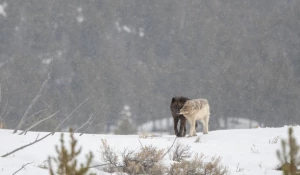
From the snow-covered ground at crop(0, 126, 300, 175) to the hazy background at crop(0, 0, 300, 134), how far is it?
101 ft

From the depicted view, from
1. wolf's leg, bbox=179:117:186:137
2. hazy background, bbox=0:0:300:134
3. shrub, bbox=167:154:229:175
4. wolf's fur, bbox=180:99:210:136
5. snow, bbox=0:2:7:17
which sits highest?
snow, bbox=0:2:7:17

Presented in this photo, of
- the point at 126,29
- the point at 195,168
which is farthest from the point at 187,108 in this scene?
the point at 126,29

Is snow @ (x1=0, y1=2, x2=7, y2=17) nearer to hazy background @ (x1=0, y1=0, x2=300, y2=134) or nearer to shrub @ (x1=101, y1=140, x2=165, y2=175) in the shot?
hazy background @ (x1=0, y1=0, x2=300, y2=134)

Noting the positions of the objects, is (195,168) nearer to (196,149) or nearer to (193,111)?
(196,149)

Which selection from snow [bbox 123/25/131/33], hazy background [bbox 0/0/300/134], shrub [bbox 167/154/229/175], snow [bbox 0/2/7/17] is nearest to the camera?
shrub [bbox 167/154/229/175]

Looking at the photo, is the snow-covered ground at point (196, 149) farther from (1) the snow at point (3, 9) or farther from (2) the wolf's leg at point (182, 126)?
(1) the snow at point (3, 9)

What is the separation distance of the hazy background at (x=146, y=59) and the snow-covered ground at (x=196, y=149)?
101 feet

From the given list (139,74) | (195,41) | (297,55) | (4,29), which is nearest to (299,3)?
(297,55)

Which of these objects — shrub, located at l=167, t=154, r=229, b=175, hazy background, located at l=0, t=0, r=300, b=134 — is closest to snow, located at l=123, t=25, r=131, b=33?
hazy background, located at l=0, t=0, r=300, b=134

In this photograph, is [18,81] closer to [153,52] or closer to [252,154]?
[153,52]

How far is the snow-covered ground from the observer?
5.28m

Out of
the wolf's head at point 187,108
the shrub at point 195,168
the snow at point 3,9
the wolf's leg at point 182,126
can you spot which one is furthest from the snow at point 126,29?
the shrub at point 195,168

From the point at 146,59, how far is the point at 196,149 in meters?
70.3

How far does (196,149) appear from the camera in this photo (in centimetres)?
758
